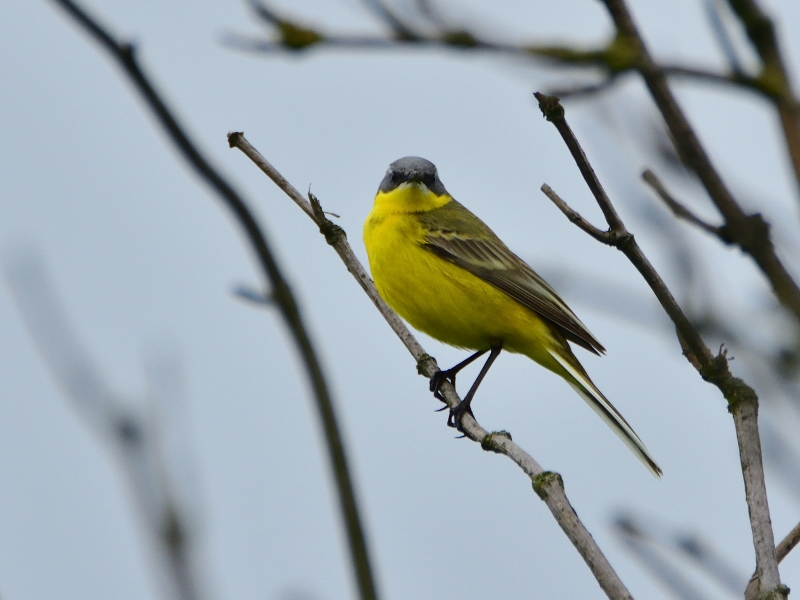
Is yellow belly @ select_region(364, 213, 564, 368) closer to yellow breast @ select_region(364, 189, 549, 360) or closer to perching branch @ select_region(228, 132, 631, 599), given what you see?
yellow breast @ select_region(364, 189, 549, 360)

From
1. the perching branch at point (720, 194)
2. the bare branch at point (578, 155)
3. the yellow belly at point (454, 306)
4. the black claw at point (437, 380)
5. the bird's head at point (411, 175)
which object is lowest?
the perching branch at point (720, 194)

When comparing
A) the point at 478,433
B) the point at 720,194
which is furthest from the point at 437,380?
the point at 720,194

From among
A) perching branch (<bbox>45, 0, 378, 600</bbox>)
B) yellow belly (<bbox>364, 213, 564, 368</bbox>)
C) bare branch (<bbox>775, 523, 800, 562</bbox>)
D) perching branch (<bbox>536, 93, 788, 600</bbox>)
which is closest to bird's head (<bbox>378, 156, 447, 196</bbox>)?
yellow belly (<bbox>364, 213, 564, 368</bbox>)

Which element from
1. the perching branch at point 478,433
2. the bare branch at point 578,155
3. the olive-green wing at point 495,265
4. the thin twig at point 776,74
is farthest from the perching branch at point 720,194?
the olive-green wing at point 495,265

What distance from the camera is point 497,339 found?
857 cm

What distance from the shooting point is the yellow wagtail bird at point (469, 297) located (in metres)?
8.39

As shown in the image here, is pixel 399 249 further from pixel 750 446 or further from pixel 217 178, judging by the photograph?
pixel 217 178

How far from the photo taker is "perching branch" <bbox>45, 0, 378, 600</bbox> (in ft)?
5.95

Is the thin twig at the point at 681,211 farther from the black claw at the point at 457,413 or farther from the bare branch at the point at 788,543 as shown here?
the black claw at the point at 457,413

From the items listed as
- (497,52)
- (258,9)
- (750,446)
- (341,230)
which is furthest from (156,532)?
(341,230)

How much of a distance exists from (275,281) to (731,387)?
2.13 m

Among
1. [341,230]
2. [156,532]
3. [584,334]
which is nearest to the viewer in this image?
[156,532]

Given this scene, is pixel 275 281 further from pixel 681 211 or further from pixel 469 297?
pixel 469 297

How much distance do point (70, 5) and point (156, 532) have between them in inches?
67.4
